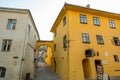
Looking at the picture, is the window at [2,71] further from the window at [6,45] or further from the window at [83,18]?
the window at [83,18]

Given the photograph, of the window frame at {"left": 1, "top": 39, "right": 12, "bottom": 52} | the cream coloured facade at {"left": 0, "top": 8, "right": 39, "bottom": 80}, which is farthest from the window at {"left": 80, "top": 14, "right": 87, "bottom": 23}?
the window frame at {"left": 1, "top": 39, "right": 12, "bottom": 52}

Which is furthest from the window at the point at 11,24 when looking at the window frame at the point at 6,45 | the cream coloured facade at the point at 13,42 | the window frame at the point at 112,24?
the window frame at the point at 112,24

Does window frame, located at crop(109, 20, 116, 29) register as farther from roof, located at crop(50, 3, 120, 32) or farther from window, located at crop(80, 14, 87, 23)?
window, located at crop(80, 14, 87, 23)

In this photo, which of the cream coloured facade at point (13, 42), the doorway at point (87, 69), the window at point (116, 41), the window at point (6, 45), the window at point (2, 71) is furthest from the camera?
the window at point (116, 41)

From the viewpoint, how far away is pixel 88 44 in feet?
44.9

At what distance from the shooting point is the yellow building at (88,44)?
12594 millimetres

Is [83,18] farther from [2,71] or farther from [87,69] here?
[2,71]

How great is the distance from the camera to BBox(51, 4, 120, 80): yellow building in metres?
12.6

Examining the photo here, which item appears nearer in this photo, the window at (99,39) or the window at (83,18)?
the window at (99,39)

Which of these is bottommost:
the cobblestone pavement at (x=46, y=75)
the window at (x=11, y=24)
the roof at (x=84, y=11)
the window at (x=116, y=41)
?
the cobblestone pavement at (x=46, y=75)

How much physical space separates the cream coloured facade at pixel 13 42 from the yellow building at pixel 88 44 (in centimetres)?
535

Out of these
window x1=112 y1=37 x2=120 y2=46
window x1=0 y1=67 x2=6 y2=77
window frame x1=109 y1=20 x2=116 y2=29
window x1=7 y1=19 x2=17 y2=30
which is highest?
window frame x1=109 y1=20 x2=116 y2=29

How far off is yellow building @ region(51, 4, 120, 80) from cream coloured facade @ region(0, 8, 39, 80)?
5351mm

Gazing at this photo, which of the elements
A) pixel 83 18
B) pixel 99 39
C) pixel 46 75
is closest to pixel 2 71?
pixel 46 75
